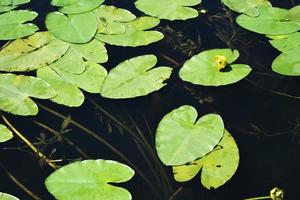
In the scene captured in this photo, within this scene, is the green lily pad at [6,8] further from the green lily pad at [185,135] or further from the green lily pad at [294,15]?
the green lily pad at [294,15]

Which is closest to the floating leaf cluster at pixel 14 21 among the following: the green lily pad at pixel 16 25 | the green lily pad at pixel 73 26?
the green lily pad at pixel 16 25

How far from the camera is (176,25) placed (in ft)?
7.27

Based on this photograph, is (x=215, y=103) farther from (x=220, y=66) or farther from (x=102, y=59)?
(x=102, y=59)

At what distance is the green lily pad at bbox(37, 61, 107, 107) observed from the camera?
5.94 ft

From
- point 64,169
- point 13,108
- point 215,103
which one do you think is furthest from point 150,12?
point 64,169

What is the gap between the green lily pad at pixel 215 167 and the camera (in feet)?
4.83

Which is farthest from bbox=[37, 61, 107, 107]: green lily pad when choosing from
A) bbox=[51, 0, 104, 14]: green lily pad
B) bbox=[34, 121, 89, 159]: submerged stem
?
bbox=[51, 0, 104, 14]: green lily pad

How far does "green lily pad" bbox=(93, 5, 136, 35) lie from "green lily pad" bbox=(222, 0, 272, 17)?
22.2 inches

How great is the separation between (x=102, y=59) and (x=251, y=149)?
33.9 inches

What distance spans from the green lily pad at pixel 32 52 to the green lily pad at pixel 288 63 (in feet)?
3.50

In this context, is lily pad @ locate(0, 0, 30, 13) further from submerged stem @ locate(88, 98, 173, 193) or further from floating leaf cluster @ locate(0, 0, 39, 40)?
submerged stem @ locate(88, 98, 173, 193)

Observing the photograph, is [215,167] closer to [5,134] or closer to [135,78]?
[135,78]

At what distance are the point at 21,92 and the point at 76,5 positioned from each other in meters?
0.72

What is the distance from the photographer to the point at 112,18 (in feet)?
7.34
